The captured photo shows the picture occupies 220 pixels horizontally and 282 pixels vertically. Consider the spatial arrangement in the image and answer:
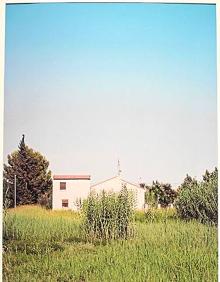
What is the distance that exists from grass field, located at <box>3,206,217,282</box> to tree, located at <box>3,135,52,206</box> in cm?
5

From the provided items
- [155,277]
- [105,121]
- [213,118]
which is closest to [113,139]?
[105,121]

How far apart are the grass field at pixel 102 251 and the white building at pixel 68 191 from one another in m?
0.04

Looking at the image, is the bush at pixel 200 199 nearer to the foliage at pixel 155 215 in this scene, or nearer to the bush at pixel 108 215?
the foliage at pixel 155 215

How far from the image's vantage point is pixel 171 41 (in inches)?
93.7

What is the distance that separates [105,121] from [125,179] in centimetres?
25

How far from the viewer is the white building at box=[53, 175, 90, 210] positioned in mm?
2330

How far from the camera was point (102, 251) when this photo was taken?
2328mm

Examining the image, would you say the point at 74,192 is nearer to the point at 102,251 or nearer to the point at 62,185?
the point at 62,185

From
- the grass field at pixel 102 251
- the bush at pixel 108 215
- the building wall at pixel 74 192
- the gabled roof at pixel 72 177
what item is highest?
the gabled roof at pixel 72 177

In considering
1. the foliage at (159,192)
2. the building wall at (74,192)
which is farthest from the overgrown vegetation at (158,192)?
the building wall at (74,192)

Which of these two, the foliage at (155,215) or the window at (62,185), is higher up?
the window at (62,185)

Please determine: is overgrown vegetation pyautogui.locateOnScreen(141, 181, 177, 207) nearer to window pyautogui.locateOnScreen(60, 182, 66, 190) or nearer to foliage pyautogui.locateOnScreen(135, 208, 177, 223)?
foliage pyautogui.locateOnScreen(135, 208, 177, 223)

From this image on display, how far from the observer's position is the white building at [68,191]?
2.33 metres

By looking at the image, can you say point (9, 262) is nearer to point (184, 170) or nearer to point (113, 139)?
point (113, 139)
